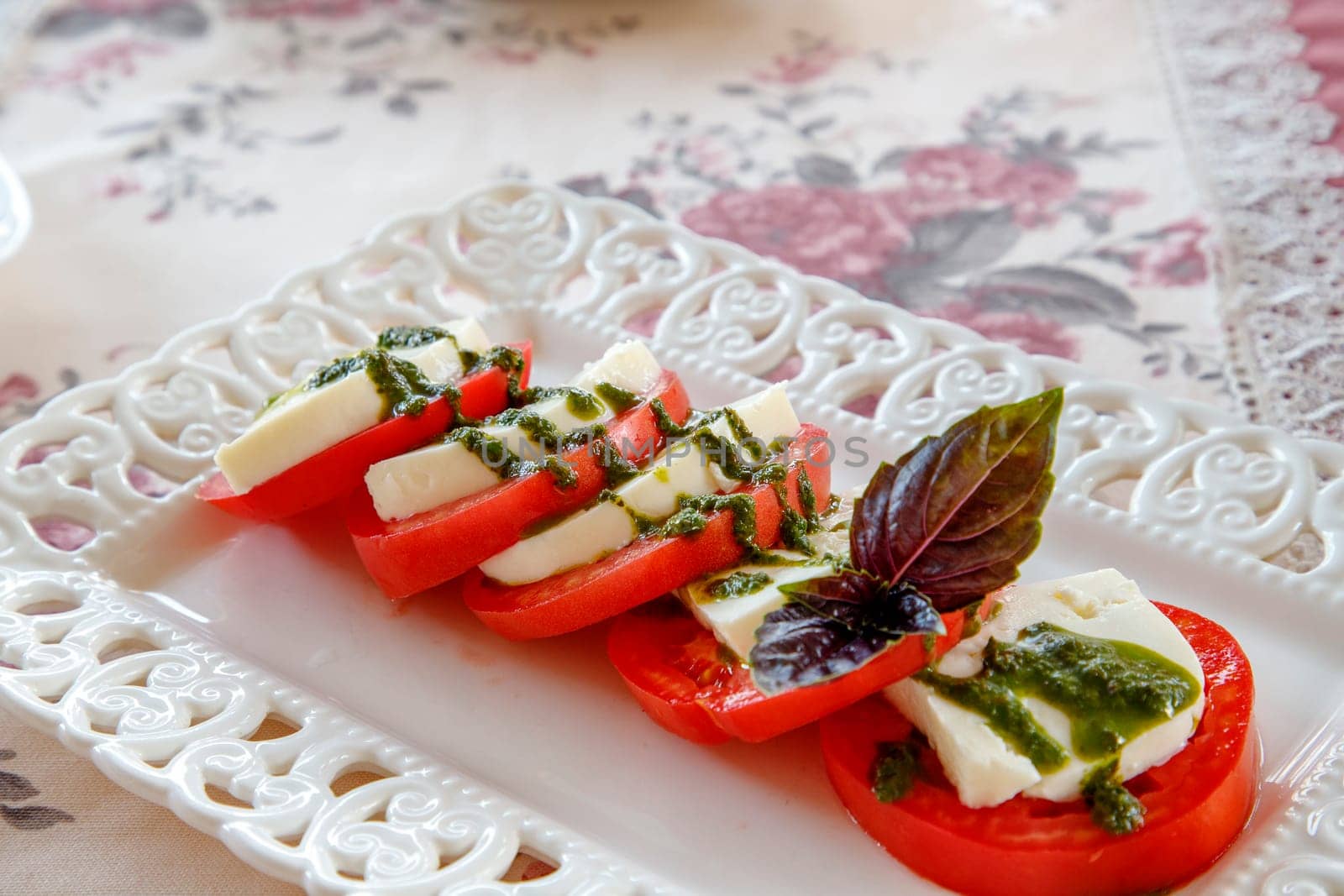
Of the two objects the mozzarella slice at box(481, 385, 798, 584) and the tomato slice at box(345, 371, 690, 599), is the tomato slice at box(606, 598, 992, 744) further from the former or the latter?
the tomato slice at box(345, 371, 690, 599)

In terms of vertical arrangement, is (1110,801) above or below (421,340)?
below

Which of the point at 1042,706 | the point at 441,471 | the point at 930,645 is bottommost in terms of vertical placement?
the point at 1042,706

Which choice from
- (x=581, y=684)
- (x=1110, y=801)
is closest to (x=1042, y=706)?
(x=1110, y=801)

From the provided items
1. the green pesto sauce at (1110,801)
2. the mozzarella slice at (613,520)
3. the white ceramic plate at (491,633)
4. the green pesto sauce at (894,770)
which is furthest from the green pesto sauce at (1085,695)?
the mozzarella slice at (613,520)

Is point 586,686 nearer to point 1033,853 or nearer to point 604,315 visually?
point 1033,853

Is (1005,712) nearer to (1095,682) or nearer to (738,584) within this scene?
(1095,682)

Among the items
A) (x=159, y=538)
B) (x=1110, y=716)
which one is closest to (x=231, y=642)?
(x=159, y=538)
